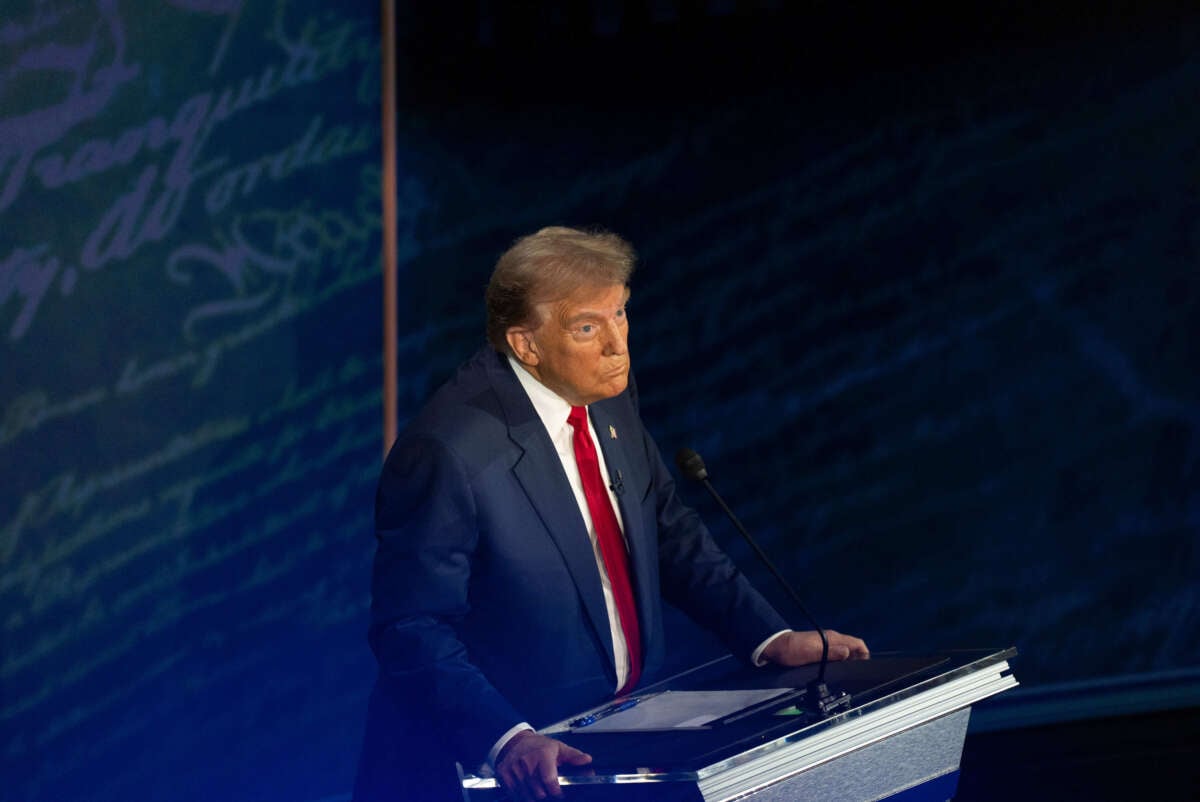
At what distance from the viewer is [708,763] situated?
132 centimetres

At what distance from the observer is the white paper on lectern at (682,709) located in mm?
1560

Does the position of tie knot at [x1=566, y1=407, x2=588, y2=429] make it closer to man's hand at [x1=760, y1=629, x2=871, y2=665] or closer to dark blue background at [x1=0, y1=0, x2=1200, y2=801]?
man's hand at [x1=760, y1=629, x2=871, y2=665]

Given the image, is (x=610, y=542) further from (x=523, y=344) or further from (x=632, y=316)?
(x=632, y=316)

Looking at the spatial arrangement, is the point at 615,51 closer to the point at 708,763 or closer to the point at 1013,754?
the point at 1013,754

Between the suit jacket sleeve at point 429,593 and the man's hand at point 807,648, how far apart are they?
0.45 metres

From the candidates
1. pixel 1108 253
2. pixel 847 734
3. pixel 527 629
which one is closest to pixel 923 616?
pixel 1108 253

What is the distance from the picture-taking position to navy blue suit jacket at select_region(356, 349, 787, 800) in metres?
1.77

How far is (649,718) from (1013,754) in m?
2.26

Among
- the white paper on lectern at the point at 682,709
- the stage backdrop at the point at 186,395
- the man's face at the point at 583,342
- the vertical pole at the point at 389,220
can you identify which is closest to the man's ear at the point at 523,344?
the man's face at the point at 583,342

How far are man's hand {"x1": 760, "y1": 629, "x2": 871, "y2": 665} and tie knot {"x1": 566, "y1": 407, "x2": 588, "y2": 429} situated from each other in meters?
0.41

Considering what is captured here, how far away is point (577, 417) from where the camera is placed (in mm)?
2016

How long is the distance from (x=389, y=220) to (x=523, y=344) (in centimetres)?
122

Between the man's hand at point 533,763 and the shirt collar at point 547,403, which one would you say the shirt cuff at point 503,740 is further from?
the shirt collar at point 547,403

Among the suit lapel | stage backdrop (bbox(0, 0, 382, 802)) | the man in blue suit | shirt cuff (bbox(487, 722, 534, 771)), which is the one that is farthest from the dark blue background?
shirt cuff (bbox(487, 722, 534, 771))
